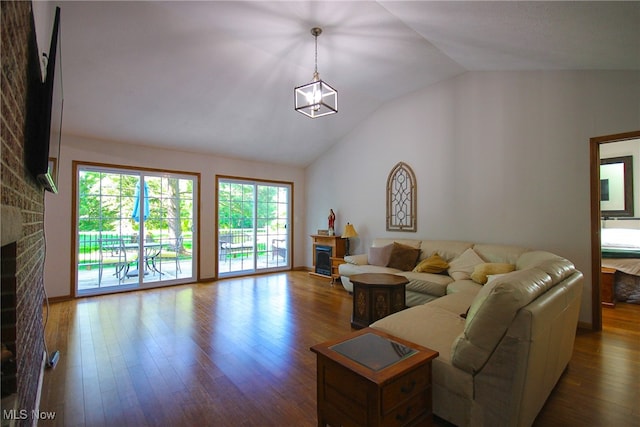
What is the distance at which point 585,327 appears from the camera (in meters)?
3.37

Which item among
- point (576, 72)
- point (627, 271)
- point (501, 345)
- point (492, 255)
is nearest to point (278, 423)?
point (501, 345)

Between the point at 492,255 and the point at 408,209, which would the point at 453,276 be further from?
the point at 408,209

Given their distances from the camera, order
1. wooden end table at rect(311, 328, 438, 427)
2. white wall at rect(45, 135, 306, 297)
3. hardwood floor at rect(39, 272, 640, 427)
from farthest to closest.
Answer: white wall at rect(45, 135, 306, 297), hardwood floor at rect(39, 272, 640, 427), wooden end table at rect(311, 328, 438, 427)

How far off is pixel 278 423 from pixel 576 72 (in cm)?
460

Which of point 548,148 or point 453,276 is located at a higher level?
point 548,148

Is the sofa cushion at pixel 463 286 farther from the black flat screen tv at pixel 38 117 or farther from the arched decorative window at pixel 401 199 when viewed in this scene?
the black flat screen tv at pixel 38 117

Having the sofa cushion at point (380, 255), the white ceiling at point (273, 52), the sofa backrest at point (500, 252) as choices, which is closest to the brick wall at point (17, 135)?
the white ceiling at point (273, 52)

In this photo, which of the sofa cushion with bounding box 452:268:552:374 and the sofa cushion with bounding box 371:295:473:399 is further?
the sofa cushion with bounding box 371:295:473:399

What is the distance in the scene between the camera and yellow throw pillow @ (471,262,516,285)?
342cm

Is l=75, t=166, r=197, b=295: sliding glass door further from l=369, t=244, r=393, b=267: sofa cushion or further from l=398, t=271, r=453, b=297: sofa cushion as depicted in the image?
l=398, t=271, r=453, b=297: sofa cushion

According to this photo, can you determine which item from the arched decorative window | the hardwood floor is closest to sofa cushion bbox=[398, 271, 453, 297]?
the hardwood floor

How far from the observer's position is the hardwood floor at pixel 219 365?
1.93 metres

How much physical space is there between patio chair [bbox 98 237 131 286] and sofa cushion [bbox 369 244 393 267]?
4068mm

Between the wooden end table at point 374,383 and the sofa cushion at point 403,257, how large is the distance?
283 centimetres
